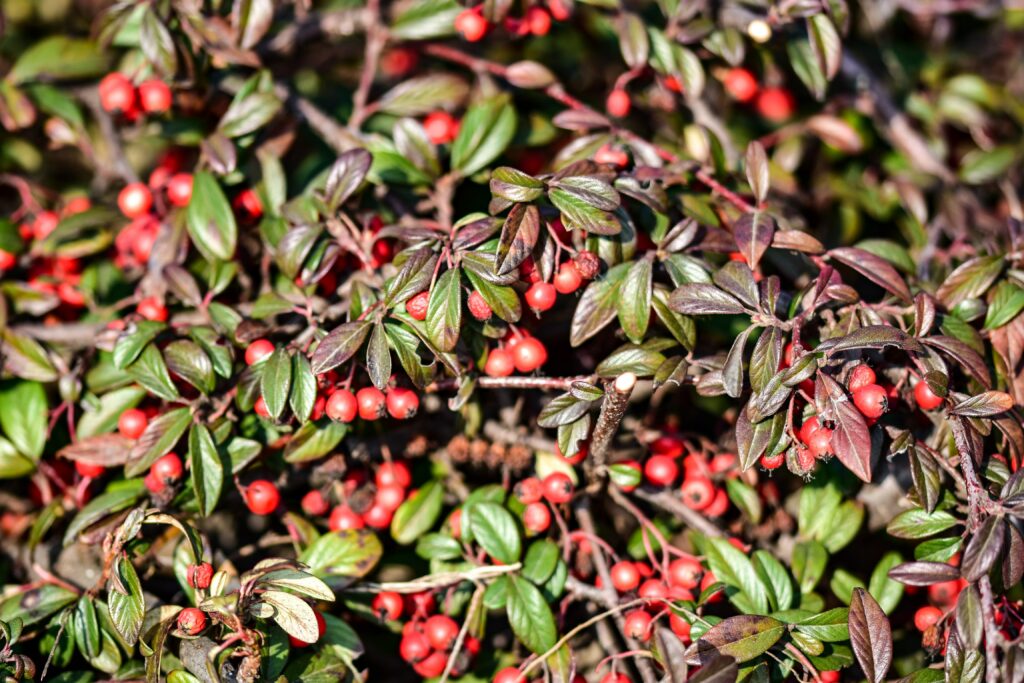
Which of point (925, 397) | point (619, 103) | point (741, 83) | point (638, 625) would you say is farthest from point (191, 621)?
point (741, 83)

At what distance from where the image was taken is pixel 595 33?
3264 millimetres

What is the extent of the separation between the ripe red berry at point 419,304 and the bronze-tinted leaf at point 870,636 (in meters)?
1.12

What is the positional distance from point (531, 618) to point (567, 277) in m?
0.81

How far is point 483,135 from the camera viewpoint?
8.33 ft

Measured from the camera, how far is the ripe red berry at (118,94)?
8.26ft

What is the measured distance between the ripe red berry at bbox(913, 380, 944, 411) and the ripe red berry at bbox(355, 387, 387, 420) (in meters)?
1.22

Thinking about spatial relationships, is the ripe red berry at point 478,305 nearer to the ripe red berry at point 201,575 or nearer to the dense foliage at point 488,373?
the dense foliage at point 488,373

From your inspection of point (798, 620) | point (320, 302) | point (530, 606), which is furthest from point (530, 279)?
point (798, 620)

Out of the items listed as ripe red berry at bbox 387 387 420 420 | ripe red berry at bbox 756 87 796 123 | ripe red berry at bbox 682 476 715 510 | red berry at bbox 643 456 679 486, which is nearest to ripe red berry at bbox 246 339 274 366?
ripe red berry at bbox 387 387 420 420

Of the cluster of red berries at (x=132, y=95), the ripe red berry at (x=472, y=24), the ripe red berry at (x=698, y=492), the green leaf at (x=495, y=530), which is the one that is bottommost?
the ripe red berry at (x=698, y=492)

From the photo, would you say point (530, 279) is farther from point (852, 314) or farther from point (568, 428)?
point (852, 314)

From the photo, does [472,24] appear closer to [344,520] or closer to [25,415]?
[344,520]

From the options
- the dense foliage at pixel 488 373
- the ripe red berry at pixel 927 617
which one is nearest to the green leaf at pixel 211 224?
the dense foliage at pixel 488 373

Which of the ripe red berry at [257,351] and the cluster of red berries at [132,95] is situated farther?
the cluster of red berries at [132,95]
